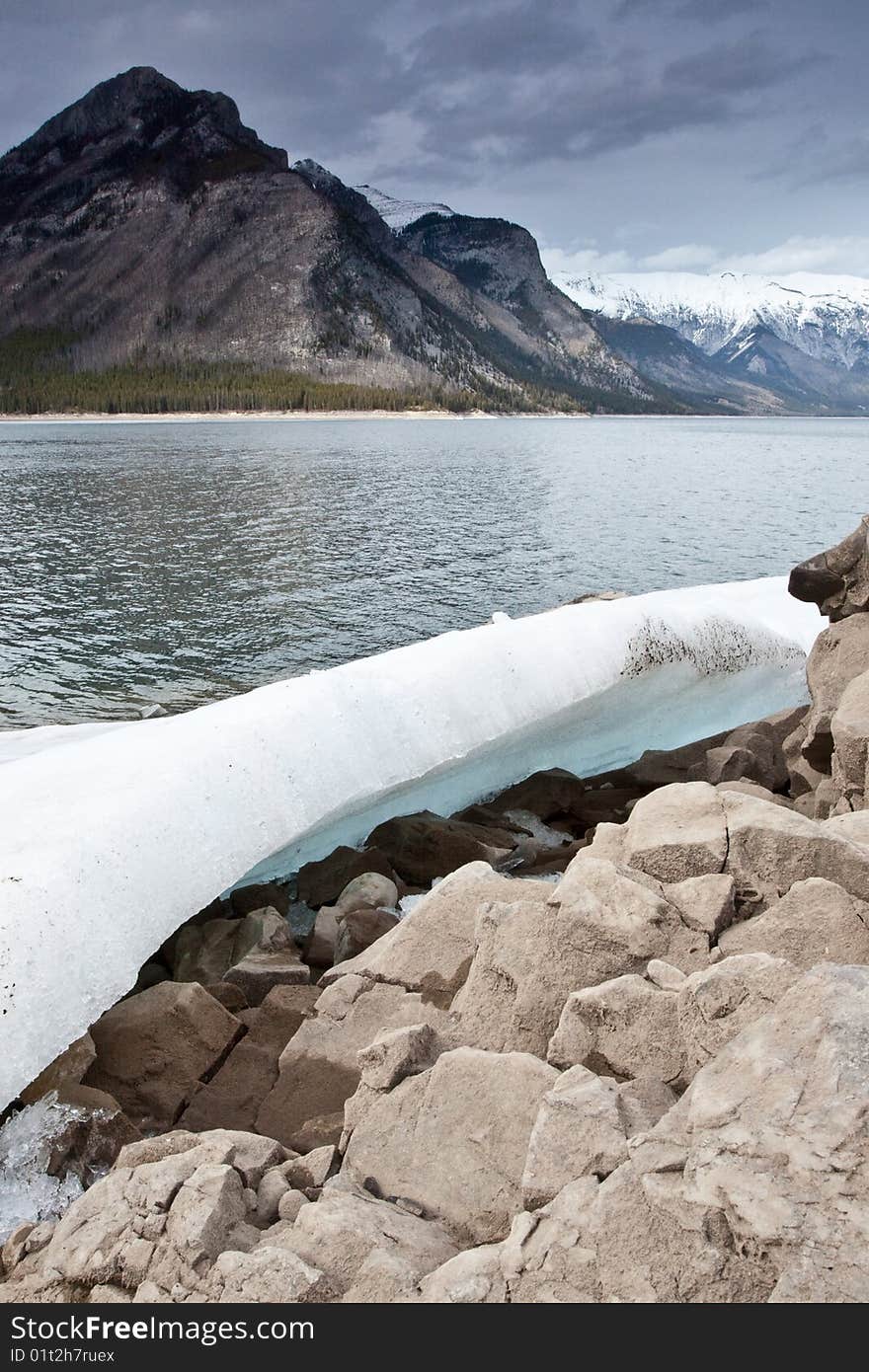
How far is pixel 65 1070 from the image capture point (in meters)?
5.53

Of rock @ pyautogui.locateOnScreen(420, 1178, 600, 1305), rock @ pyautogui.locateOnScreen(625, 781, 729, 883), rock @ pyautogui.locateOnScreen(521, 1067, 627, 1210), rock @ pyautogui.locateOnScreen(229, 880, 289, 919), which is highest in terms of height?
rock @ pyautogui.locateOnScreen(625, 781, 729, 883)

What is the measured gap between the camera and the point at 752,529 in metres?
38.0

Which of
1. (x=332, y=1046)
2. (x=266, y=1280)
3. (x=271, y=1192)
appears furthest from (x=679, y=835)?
(x=266, y=1280)

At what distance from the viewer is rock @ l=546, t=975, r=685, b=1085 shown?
3918 millimetres

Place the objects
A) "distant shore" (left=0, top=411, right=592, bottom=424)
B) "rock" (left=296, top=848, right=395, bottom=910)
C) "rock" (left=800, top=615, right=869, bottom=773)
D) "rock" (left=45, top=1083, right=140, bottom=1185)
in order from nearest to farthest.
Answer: "rock" (left=45, top=1083, right=140, bottom=1185), "rock" (left=296, top=848, right=395, bottom=910), "rock" (left=800, top=615, right=869, bottom=773), "distant shore" (left=0, top=411, right=592, bottom=424)

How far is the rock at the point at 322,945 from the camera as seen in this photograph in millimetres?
7027

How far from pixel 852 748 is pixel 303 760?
171 inches

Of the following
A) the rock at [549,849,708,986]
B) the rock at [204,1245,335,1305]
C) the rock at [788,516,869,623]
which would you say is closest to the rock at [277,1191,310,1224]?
the rock at [204,1245,335,1305]

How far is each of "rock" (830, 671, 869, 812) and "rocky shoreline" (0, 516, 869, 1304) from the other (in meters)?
0.03

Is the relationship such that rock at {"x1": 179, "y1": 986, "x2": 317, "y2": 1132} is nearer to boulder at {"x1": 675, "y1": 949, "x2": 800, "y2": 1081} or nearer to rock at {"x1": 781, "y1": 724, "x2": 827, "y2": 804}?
boulder at {"x1": 675, "y1": 949, "x2": 800, "y2": 1081}

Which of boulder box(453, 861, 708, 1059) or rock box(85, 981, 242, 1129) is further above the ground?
boulder box(453, 861, 708, 1059)

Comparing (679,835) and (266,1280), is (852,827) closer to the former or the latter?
(679,835)

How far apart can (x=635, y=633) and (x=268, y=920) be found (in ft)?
19.8

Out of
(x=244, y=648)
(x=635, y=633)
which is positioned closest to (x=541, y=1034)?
(x=635, y=633)
